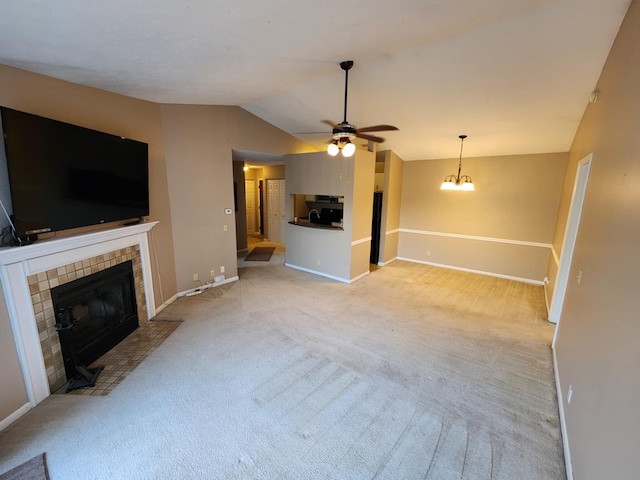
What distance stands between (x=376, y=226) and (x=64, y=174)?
550 cm

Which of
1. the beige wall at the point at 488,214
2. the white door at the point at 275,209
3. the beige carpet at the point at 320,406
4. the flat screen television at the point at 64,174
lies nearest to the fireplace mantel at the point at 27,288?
the flat screen television at the point at 64,174

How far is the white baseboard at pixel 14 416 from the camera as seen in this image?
2014 mm

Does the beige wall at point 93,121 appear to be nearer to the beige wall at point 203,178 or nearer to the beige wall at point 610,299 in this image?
the beige wall at point 203,178

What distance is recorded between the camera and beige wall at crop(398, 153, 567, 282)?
16.8 feet

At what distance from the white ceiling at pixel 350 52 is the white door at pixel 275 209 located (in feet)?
13.4

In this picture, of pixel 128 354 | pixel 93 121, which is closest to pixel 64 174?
pixel 93 121

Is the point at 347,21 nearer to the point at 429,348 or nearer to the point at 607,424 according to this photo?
the point at 607,424

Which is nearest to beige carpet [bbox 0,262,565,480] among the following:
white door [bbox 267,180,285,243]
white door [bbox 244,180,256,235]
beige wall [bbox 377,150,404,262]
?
beige wall [bbox 377,150,404,262]

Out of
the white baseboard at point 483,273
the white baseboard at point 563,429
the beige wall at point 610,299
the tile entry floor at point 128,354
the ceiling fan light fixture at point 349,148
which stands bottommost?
the tile entry floor at point 128,354

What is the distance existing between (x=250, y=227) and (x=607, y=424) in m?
9.05

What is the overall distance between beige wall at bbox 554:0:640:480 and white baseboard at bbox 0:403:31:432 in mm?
3801

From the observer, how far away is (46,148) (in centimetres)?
220

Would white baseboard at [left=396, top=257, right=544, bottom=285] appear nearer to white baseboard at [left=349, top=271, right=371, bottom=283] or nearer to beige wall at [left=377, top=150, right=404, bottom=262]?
beige wall at [left=377, top=150, right=404, bottom=262]

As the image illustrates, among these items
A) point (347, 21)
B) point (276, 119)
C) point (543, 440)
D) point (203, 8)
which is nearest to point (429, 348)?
point (543, 440)
